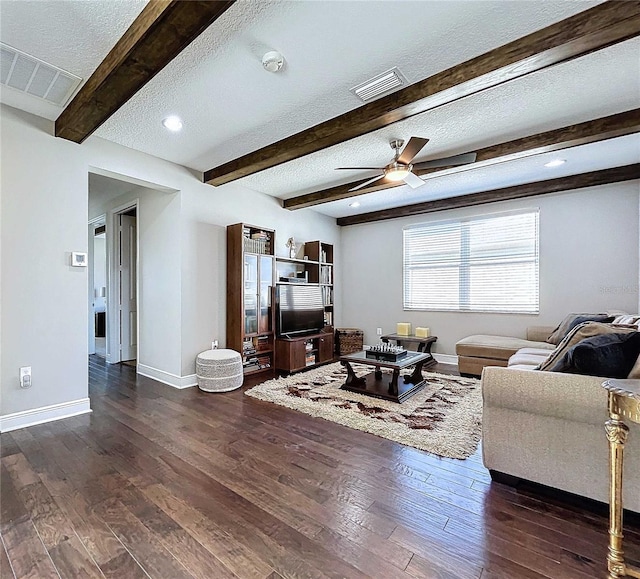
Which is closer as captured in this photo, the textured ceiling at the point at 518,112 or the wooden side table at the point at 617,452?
the wooden side table at the point at 617,452

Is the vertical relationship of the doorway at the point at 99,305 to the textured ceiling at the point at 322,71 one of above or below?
below

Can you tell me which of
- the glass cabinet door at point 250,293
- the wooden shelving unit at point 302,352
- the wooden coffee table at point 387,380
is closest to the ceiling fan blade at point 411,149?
the wooden coffee table at point 387,380

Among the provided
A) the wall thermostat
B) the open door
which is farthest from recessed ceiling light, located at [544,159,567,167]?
the open door

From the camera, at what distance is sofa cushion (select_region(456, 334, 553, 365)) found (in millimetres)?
4129

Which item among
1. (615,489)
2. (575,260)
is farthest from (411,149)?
(575,260)

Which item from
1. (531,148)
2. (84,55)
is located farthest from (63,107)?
(531,148)

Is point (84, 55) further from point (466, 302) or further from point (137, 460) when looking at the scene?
point (466, 302)

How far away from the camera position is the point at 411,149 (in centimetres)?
302

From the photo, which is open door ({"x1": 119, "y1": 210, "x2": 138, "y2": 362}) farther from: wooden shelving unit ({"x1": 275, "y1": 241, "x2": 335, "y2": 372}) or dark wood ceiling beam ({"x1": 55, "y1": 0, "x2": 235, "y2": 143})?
dark wood ceiling beam ({"x1": 55, "y1": 0, "x2": 235, "y2": 143})

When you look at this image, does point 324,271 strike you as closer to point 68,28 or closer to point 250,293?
point 250,293

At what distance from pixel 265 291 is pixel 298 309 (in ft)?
2.13

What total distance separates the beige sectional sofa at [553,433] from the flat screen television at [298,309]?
3335 mm

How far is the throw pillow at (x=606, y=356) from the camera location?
179 cm

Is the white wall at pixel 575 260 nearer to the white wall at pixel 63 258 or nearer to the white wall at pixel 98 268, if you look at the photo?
the white wall at pixel 63 258
